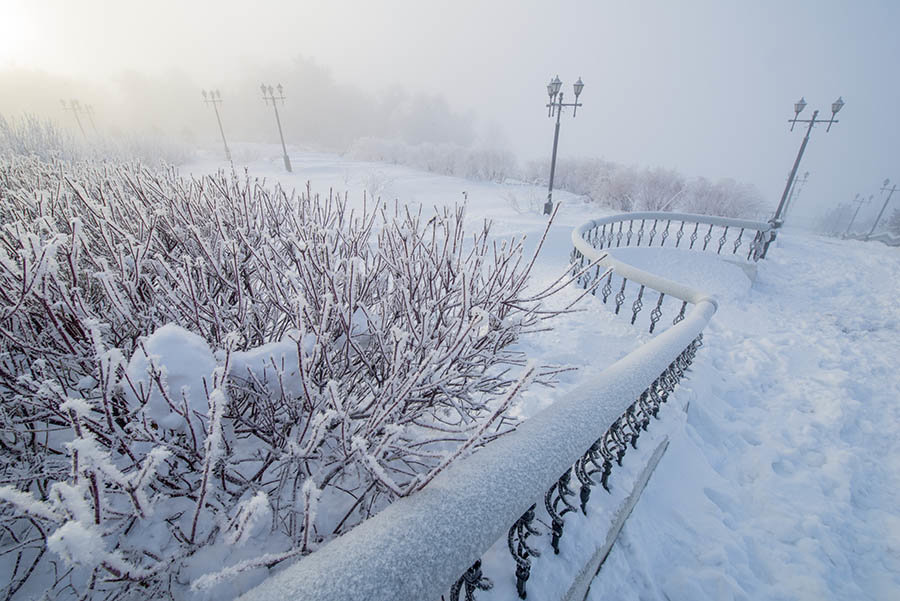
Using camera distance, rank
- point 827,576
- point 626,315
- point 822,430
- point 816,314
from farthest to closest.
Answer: point 816,314 → point 626,315 → point 822,430 → point 827,576

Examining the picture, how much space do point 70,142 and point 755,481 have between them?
20794mm

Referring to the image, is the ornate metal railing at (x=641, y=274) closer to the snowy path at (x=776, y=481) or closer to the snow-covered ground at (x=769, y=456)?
the snow-covered ground at (x=769, y=456)

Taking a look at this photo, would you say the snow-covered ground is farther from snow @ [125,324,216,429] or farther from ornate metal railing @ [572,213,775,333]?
snow @ [125,324,216,429]

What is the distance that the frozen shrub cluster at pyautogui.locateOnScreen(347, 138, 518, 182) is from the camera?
27.1 meters

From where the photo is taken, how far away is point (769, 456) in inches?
120

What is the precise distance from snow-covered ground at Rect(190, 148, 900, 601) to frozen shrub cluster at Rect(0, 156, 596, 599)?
3.46 ft

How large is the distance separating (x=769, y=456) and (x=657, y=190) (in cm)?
2395

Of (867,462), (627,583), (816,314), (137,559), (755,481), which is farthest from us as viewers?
(816,314)

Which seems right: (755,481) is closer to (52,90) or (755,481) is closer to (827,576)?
(827,576)

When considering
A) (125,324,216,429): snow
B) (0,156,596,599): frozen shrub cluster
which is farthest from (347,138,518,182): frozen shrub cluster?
(125,324,216,429): snow

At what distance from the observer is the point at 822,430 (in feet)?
11.4

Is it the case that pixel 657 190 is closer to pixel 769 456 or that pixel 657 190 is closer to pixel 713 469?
pixel 769 456

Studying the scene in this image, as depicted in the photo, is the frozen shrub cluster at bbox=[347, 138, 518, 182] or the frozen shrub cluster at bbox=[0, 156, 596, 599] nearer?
the frozen shrub cluster at bbox=[0, 156, 596, 599]

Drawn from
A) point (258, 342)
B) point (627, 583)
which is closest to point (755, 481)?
point (627, 583)
